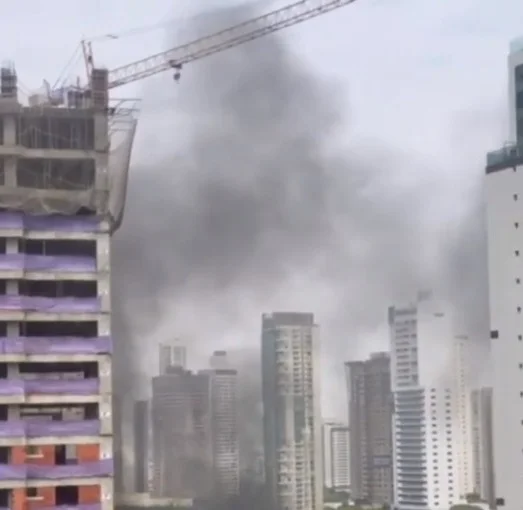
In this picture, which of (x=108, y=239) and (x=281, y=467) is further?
(x=281, y=467)

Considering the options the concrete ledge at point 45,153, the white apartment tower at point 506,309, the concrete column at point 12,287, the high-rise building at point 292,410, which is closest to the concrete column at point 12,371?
the concrete column at point 12,287

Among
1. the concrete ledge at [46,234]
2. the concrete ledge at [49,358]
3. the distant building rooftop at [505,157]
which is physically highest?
the distant building rooftop at [505,157]

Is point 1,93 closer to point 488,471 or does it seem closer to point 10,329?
point 10,329

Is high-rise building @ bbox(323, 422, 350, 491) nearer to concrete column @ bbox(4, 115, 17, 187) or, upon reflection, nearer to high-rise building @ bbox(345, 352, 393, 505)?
high-rise building @ bbox(345, 352, 393, 505)

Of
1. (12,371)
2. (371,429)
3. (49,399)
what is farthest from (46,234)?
(371,429)

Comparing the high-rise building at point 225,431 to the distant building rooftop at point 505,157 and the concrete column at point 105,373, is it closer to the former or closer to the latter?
the concrete column at point 105,373

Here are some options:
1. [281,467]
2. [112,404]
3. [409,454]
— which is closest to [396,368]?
[409,454]

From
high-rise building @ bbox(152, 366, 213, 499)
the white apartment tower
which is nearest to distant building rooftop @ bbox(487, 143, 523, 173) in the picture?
the white apartment tower
